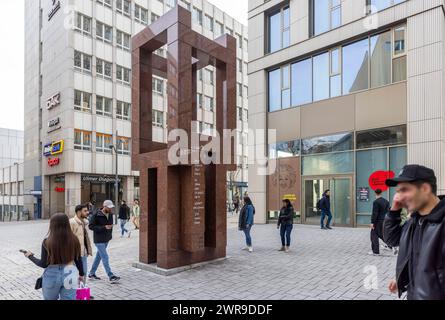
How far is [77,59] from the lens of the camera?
3044 cm

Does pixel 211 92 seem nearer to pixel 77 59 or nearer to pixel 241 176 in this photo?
pixel 241 176

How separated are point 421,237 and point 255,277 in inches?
207

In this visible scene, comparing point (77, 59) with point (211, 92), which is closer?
point (77, 59)

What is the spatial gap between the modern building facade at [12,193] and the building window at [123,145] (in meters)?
15.2

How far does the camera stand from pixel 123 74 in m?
34.1

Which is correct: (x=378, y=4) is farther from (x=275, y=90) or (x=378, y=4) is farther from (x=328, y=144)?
(x=328, y=144)

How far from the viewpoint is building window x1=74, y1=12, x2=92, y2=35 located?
30333mm

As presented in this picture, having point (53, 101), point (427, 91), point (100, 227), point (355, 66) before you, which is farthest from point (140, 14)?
point (100, 227)

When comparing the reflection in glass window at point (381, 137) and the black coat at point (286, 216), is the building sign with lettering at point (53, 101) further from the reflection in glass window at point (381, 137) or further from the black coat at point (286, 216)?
the black coat at point (286, 216)

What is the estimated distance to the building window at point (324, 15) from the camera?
1764 cm

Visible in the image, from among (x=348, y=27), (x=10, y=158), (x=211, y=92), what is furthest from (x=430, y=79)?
(x=10, y=158)

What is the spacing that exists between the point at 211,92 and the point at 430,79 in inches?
1279
